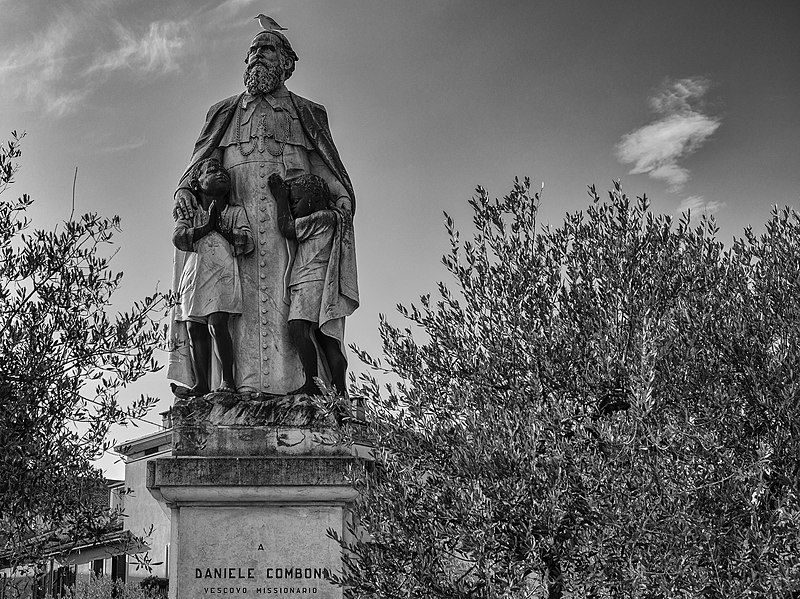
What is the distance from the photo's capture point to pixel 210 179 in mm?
9000

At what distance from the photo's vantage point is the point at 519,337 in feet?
32.2

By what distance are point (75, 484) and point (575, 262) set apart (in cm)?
549

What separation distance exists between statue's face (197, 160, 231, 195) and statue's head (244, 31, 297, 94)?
942 millimetres

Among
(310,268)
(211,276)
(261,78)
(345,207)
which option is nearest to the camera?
(211,276)

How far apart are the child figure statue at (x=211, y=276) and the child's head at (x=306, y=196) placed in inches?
19.3

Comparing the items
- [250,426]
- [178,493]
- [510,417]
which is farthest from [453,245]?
[178,493]

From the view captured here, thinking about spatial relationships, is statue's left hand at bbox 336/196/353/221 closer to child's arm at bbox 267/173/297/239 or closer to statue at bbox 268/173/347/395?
statue at bbox 268/173/347/395

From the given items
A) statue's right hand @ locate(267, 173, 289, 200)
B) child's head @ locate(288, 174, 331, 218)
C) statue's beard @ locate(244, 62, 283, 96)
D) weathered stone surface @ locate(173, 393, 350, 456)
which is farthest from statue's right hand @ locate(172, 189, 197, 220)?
weathered stone surface @ locate(173, 393, 350, 456)

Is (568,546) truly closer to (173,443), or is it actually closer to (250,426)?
(250,426)

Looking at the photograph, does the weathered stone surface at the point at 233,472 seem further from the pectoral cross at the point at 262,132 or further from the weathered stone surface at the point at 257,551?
the pectoral cross at the point at 262,132

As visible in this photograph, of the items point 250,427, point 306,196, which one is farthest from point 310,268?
point 250,427

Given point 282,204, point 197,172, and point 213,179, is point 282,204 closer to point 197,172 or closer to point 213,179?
point 213,179

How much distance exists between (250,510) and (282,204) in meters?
2.86

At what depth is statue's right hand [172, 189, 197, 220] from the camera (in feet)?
29.4
